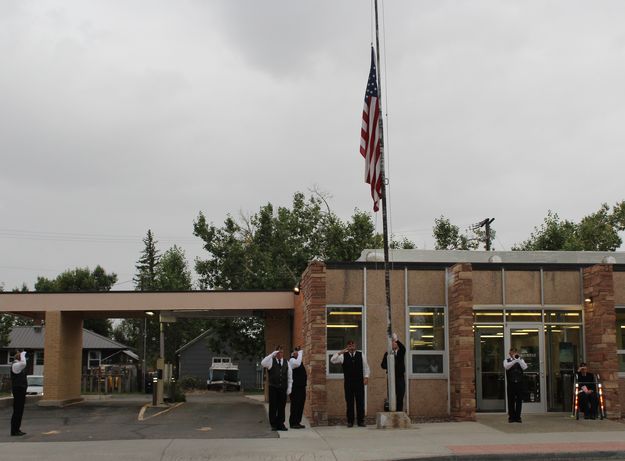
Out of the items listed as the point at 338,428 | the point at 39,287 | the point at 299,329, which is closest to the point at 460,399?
the point at 338,428

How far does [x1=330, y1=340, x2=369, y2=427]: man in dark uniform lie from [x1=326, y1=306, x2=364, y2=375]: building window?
4.99ft

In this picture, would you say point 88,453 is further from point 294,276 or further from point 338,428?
point 294,276

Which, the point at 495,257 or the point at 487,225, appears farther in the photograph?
the point at 487,225

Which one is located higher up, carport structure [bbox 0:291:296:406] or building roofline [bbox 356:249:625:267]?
building roofline [bbox 356:249:625:267]

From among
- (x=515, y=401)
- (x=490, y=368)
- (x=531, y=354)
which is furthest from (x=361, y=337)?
(x=531, y=354)

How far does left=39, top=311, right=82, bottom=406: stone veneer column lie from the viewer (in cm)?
2611

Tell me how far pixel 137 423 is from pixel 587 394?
1058 cm

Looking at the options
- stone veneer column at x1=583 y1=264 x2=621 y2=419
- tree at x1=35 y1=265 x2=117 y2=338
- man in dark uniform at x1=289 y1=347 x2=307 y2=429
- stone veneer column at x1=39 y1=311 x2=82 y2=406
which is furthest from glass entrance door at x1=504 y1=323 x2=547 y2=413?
tree at x1=35 y1=265 x2=117 y2=338

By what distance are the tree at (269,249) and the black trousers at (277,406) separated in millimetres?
27730

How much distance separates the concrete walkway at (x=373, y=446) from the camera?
12844 millimetres

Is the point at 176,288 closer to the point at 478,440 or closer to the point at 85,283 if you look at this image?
the point at 85,283

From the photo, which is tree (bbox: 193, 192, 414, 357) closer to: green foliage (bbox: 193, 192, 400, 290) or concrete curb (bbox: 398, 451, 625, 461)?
green foliage (bbox: 193, 192, 400, 290)

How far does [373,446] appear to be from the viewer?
13.8 m

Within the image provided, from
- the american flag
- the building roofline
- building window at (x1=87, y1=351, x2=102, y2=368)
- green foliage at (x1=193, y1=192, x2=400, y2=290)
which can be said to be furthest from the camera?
building window at (x1=87, y1=351, x2=102, y2=368)
